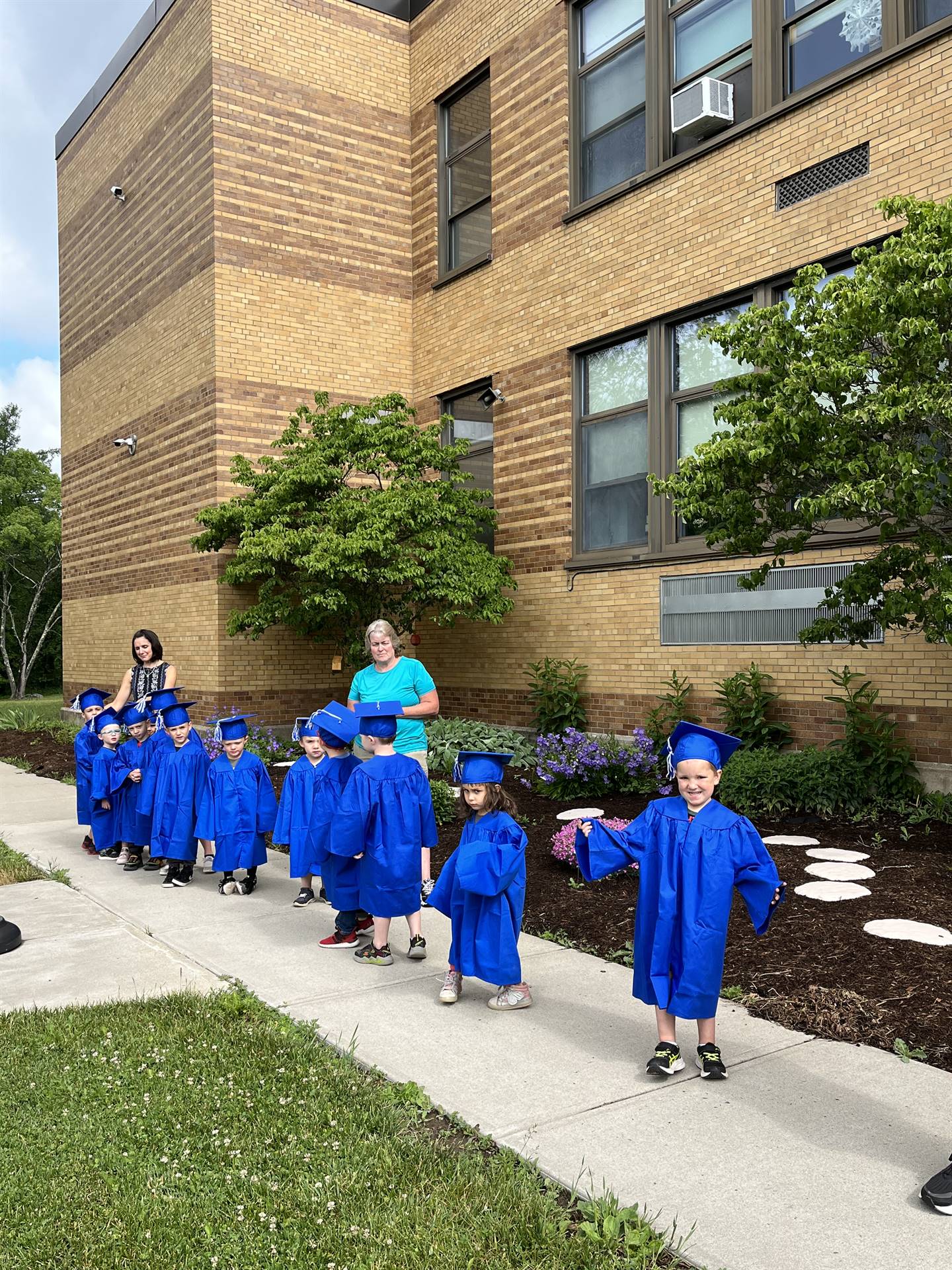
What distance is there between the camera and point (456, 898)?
4883mm

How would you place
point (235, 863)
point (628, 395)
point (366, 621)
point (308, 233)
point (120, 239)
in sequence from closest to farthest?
1. point (235, 863)
2. point (628, 395)
3. point (366, 621)
4. point (308, 233)
5. point (120, 239)

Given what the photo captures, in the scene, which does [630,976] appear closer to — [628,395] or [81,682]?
[628,395]

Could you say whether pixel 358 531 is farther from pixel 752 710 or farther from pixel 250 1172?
pixel 250 1172

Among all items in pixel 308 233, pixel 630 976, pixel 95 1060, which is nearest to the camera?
pixel 95 1060

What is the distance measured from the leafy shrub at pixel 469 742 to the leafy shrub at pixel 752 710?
7.70 ft

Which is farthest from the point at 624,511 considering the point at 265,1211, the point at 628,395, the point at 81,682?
the point at 81,682

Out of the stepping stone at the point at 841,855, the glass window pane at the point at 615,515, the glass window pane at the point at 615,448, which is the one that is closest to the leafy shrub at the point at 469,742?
the glass window pane at the point at 615,515

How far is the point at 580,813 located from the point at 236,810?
312 cm

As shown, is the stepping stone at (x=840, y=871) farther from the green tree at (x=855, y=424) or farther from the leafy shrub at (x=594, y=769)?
the leafy shrub at (x=594, y=769)

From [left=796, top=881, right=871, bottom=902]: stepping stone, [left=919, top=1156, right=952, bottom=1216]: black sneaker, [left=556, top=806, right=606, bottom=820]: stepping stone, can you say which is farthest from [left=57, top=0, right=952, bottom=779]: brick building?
[left=919, top=1156, right=952, bottom=1216]: black sneaker

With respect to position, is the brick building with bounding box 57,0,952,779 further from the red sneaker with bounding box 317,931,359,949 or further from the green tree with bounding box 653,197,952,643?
the red sneaker with bounding box 317,931,359,949

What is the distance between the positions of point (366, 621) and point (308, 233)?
5.67 metres

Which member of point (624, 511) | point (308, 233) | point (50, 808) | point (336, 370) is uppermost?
point (308, 233)

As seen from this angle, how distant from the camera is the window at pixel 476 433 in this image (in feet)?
45.5
